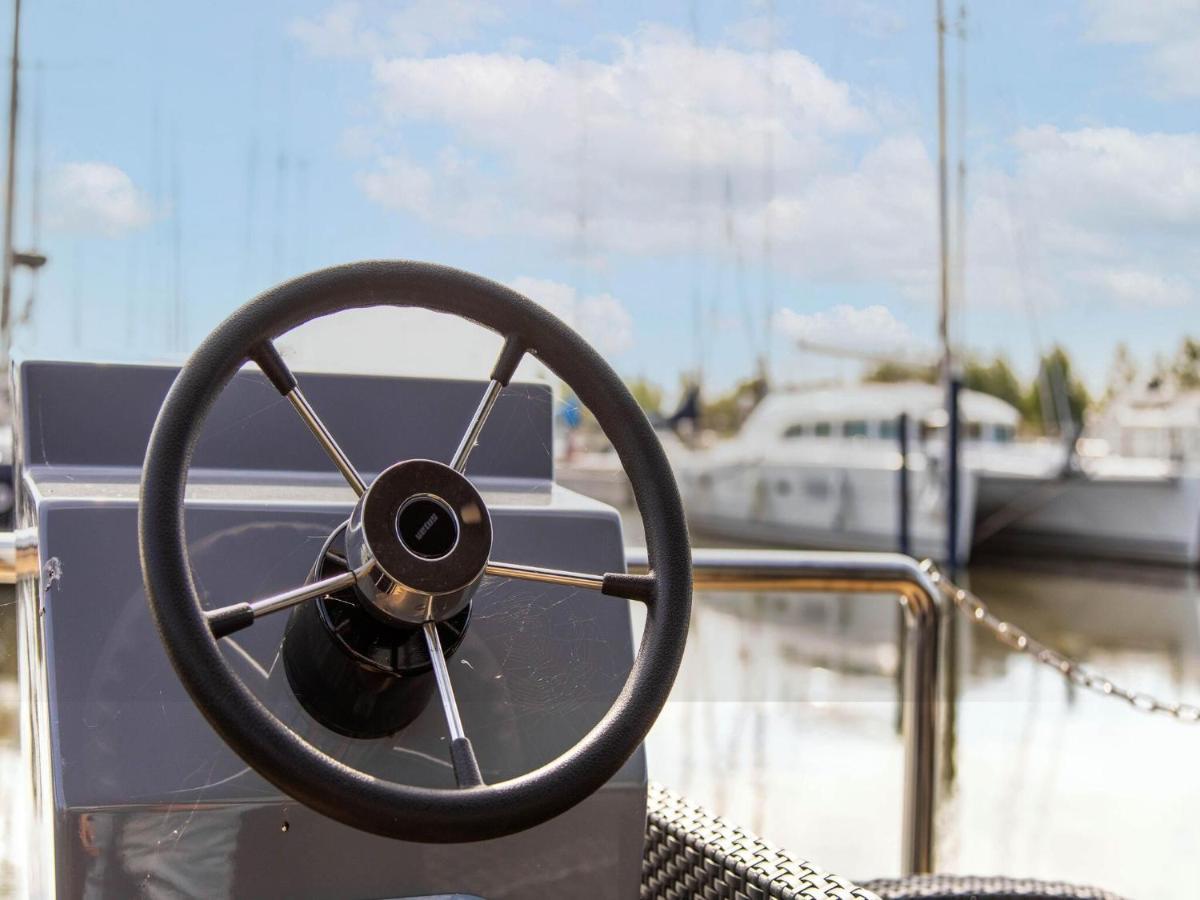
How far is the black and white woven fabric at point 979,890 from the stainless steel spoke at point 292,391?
2.24 ft

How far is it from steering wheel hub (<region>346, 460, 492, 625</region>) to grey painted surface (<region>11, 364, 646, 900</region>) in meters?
0.18

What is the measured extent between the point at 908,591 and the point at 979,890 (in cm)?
54

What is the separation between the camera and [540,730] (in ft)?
3.52

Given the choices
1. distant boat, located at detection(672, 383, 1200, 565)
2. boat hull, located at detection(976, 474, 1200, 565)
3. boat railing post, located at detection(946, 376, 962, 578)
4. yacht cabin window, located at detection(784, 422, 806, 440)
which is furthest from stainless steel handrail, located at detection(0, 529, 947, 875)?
yacht cabin window, located at detection(784, 422, 806, 440)

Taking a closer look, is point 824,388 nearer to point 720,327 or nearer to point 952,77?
point 720,327

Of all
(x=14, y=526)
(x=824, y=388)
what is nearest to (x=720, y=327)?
(x=824, y=388)

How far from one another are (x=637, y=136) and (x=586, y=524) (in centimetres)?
446

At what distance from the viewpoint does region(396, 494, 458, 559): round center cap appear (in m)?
0.85

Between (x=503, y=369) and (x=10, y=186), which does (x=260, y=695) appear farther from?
(x=10, y=186)

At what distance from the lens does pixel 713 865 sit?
106 cm

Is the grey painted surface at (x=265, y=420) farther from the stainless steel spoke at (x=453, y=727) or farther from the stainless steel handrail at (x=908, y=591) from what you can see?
the stainless steel handrail at (x=908, y=591)

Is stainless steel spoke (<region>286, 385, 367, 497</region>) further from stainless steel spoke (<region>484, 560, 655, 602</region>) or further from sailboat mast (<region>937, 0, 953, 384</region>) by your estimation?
sailboat mast (<region>937, 0, 953, 384</region>)

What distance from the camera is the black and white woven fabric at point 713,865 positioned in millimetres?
944

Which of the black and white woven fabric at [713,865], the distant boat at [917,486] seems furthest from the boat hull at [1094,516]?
the black and white woven fabric at [713,865]
